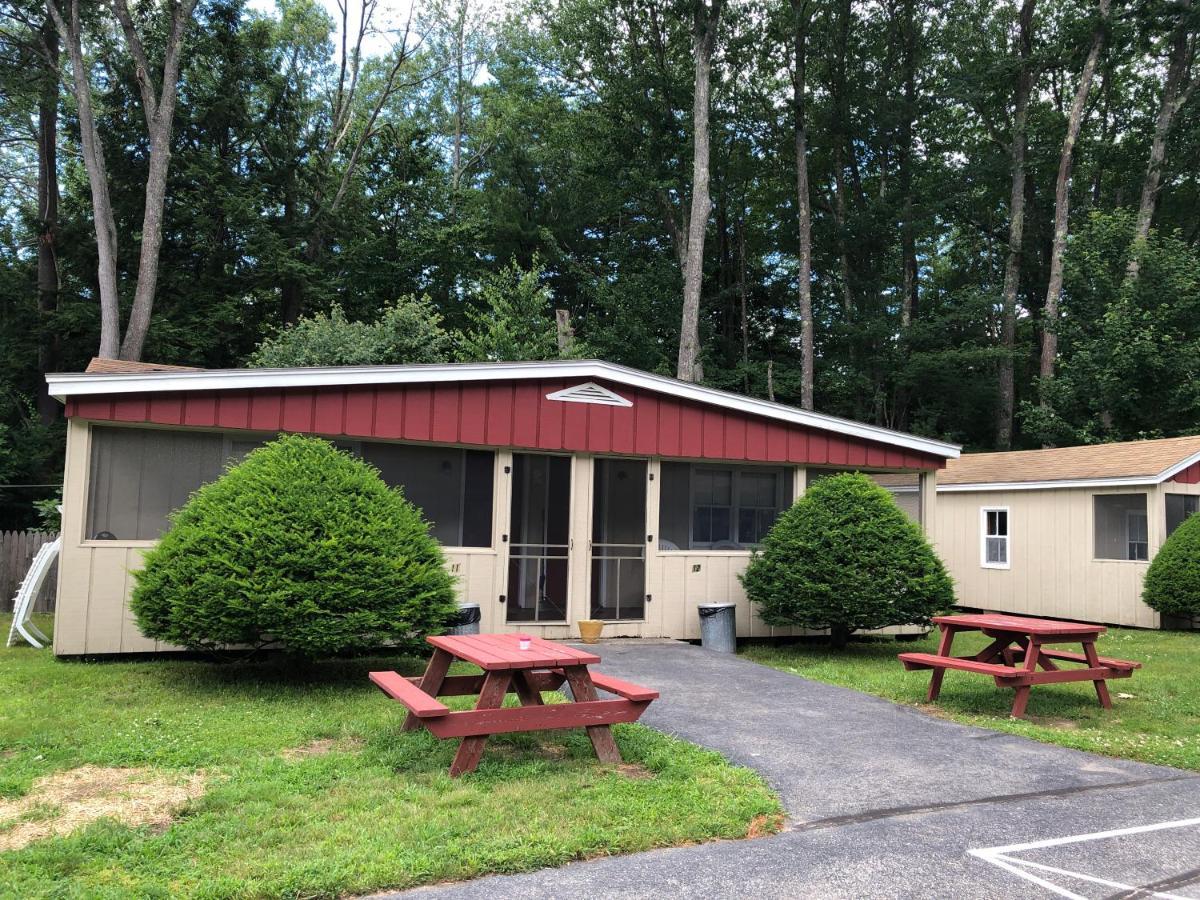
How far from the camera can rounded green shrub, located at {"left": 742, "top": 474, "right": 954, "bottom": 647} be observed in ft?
31.1

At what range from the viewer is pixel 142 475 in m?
8.39

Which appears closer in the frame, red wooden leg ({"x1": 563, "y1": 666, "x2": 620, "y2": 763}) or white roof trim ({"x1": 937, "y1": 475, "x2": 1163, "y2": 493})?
red wooden leg ({"x1": 563, "y1": 666, "x2": 620, "y2": 763})

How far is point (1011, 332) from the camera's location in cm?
2452

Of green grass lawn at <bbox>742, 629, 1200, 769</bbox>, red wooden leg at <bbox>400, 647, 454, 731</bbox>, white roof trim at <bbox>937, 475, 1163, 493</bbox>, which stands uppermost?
white roof trim at <bbox>937, 475, 1163, 493</bbox>

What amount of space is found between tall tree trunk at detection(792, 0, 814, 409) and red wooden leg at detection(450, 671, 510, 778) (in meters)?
19.9

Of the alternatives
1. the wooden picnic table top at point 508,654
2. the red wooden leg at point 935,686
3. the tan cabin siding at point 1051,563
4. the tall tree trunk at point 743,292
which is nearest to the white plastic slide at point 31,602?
the wooden picnic table top at point 508,654

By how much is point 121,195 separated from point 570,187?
11.8m

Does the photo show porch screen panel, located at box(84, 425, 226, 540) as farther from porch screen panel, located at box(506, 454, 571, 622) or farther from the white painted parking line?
the white painted parking line

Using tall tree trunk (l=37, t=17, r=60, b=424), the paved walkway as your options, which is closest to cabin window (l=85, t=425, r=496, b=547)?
the paved walkway

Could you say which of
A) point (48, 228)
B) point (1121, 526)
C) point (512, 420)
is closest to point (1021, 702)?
point (512, 420)

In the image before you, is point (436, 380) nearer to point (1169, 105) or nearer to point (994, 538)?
point (994, 538)

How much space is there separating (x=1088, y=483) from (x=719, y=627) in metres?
7.23

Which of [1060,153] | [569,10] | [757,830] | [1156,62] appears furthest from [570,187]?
[757,830]

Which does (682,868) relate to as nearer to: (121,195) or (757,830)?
(757,830)
